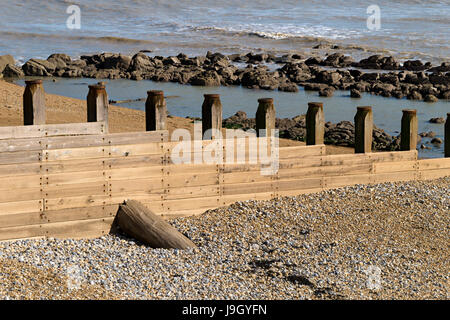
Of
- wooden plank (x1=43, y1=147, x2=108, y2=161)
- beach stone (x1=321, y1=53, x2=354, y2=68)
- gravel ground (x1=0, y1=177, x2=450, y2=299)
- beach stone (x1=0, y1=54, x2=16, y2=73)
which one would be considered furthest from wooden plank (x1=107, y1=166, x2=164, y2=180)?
beach stone (x1=321, y1=53, x2=354, y2=68)

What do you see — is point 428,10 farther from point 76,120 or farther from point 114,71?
point 76,120

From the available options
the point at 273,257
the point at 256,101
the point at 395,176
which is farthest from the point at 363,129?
the point at 256,101

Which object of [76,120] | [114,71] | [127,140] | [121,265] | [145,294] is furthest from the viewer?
[114,71]

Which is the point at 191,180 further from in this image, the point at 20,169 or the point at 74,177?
the point at 20,169

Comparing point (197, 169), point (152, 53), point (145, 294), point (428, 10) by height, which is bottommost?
point (145, 294)

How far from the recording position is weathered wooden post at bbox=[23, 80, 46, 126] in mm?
9188

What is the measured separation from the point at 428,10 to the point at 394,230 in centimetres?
5408

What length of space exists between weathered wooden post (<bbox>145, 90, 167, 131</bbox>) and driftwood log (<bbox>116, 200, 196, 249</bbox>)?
44.6 inches

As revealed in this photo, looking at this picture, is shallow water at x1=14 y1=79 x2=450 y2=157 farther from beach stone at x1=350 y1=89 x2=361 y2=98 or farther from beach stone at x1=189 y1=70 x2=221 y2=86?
beach stone at x1=189 y1=70 x2=221 y2=86

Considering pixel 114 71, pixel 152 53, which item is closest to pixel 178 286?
pixel 114 71

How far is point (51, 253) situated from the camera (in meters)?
8.73

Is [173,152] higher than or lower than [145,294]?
higher

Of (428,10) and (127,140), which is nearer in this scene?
(127,140)

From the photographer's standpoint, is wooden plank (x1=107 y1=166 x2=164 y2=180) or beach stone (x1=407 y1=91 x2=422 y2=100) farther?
beach stone (x1=407 y1=91 x2=422 y2=100)
